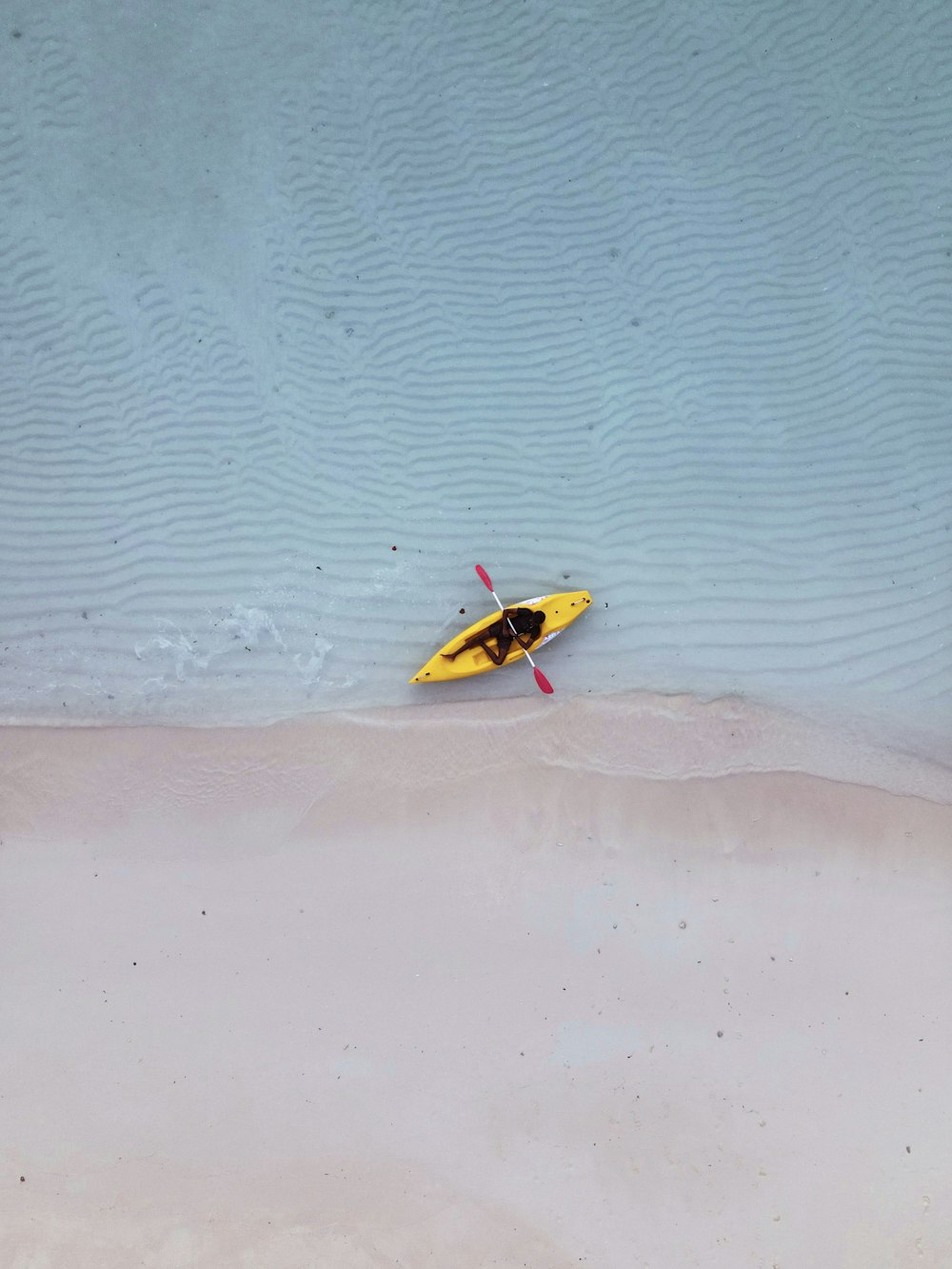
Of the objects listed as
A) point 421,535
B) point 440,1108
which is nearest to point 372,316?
point 421,535

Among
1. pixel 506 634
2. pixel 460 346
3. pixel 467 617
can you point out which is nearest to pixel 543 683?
pixel 506 634

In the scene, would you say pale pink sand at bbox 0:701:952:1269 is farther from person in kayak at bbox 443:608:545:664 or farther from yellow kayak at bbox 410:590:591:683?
person in kayak at bbox 443:608:545:664

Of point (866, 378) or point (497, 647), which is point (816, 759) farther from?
point (866, 378)

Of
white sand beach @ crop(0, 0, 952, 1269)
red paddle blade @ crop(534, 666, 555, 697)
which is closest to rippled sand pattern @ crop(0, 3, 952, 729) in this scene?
white sand beach @ crop(0, 0, 952, 1269)

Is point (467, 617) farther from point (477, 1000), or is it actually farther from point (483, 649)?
point (477, 1000)

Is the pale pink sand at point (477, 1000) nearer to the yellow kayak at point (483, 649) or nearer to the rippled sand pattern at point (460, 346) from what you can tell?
the yellow kayak at point (483, 649)
